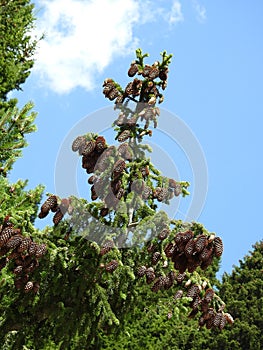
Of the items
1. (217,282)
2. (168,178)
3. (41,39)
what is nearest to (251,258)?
(217,282)

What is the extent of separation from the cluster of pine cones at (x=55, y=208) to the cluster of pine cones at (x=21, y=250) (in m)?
0.34

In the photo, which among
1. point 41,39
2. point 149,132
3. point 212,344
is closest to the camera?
point 149,132

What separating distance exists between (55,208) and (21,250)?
637 millimetres

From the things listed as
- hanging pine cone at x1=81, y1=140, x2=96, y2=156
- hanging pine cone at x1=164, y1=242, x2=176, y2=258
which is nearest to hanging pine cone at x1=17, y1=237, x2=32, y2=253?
hanging pine cone at x1=81, y1=140, x2=96, y2=156

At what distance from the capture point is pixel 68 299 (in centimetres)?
588

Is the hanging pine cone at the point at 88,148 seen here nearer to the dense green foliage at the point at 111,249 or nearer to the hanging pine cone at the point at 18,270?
the dense green foliage at the point at 111,249

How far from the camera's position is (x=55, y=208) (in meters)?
5.64

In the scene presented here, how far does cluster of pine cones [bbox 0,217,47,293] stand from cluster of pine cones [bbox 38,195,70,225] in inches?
13.2

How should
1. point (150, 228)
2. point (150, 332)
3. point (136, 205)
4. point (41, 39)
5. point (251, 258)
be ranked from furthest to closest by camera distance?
point (251, 258) → point (150, 332) → point (41, 39) → point (136, 205) → point (150, 228)

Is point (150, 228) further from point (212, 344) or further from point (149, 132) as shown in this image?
point (212, 344)

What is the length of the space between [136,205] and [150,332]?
999 centimetres

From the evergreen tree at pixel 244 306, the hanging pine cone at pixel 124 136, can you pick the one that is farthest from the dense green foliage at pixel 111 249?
the evergreen tree at pixel 244 306

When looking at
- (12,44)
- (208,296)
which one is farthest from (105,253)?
(12,44)

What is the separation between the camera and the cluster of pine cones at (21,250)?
17.2 ft
